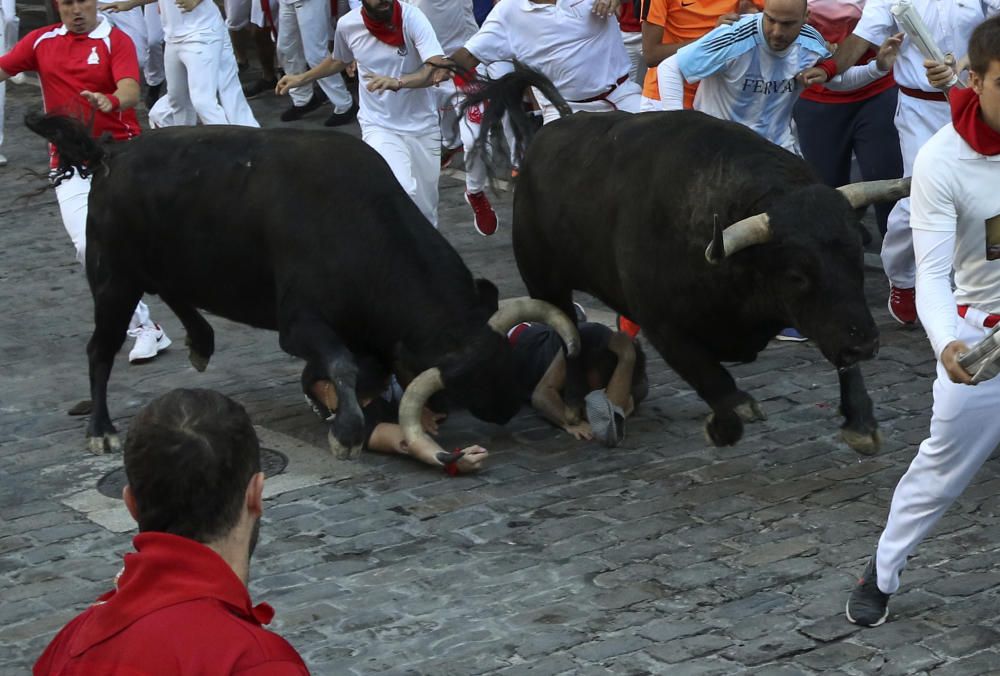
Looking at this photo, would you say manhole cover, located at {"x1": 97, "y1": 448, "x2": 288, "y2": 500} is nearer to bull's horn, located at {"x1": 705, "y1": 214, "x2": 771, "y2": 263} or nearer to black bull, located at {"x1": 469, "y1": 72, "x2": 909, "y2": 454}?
black bull, located at {"x1": 469, "y1": 72, "x2": 909, "y2": 454}

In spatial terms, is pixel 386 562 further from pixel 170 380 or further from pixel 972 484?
pixel 170 380

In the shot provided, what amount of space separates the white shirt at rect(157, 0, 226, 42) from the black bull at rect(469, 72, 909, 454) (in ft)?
19.2

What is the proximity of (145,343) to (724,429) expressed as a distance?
4112 mm

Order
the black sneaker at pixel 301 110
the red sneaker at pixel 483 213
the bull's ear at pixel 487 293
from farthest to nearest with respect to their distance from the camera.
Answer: the black sneaker at pixel 301 110
the red sneaker at pixel 483 213
the bull's ear at pixel 487 293

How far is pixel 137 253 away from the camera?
8625mm

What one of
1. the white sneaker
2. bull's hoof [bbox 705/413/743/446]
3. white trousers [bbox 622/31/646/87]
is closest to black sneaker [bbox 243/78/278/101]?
white trousers [bbox 622/31/646/87]

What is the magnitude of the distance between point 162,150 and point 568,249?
7.25 ft

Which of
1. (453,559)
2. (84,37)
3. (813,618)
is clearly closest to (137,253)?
(84,37)

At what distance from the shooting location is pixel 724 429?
24.1 feet

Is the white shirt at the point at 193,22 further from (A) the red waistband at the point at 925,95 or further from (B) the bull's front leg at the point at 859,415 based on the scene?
(B) the bull's front leg at the point at 859,415

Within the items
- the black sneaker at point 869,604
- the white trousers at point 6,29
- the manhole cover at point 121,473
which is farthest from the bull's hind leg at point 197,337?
the white trousers at point 6,29

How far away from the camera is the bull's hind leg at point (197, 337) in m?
9.13

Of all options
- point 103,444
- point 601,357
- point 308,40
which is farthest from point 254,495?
point 308,40

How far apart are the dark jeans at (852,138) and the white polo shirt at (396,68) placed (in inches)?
92.9
